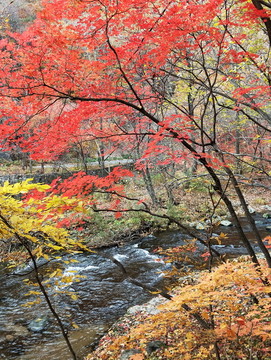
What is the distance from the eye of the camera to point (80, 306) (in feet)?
Answer: 21.5

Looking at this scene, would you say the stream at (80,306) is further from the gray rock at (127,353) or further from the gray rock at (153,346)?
the gray rock at (153,346)

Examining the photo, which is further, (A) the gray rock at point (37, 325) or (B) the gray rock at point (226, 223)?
(B) the gray rock at point (226, 223)

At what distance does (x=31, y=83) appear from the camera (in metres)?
3.80

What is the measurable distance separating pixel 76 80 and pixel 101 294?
5469 mm

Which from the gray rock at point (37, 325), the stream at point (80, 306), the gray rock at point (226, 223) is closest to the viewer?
the stream at point (80, 306)

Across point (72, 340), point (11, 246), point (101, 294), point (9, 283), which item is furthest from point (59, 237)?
point (11, 246)

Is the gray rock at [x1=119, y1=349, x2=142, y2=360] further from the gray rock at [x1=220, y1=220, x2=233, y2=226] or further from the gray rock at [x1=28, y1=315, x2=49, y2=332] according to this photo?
the gray rock at [x1=220, y1=220, x2=233, y2=226]

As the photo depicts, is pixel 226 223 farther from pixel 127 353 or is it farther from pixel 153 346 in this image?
pixel 127 353

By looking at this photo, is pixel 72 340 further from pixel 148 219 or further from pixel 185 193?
pixel 185 193

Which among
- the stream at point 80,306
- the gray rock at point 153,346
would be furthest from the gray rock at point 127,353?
the stream at point 80,306

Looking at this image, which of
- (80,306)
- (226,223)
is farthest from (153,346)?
(226,223)

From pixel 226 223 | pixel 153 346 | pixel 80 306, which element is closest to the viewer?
pixel 153 346

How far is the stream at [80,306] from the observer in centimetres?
514

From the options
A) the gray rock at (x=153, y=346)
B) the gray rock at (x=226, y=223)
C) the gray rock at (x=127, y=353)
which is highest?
the gray rock at (x=153, y=346)
